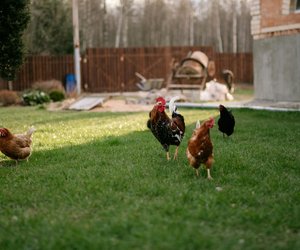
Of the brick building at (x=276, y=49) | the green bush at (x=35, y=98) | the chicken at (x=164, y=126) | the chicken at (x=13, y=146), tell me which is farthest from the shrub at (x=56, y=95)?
the chicken at (x=164, y=126)

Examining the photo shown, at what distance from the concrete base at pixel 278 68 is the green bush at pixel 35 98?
33.9 feet

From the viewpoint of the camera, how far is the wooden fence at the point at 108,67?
2831 centimetres

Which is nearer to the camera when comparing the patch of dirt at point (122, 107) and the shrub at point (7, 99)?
the patch of dirt at point (122, 107)

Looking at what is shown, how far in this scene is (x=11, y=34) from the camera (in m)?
13.6

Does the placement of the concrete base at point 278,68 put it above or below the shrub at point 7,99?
above

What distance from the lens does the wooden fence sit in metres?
28.3

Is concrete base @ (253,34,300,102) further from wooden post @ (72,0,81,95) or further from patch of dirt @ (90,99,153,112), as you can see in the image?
wooden post @ (72,0,81,95)

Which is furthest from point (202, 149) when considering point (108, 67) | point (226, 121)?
point (108, 67)

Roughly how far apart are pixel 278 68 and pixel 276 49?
788 mm

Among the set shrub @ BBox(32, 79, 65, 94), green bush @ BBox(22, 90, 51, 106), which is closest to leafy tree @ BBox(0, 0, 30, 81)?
green bush @ BBox(22, 90, 51, 106)

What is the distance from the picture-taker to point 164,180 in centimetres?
617

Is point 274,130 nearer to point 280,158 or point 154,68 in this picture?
point 280,158

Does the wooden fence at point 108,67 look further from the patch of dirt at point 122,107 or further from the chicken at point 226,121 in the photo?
the chicken at point 226,121

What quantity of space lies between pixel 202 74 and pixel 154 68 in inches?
319
